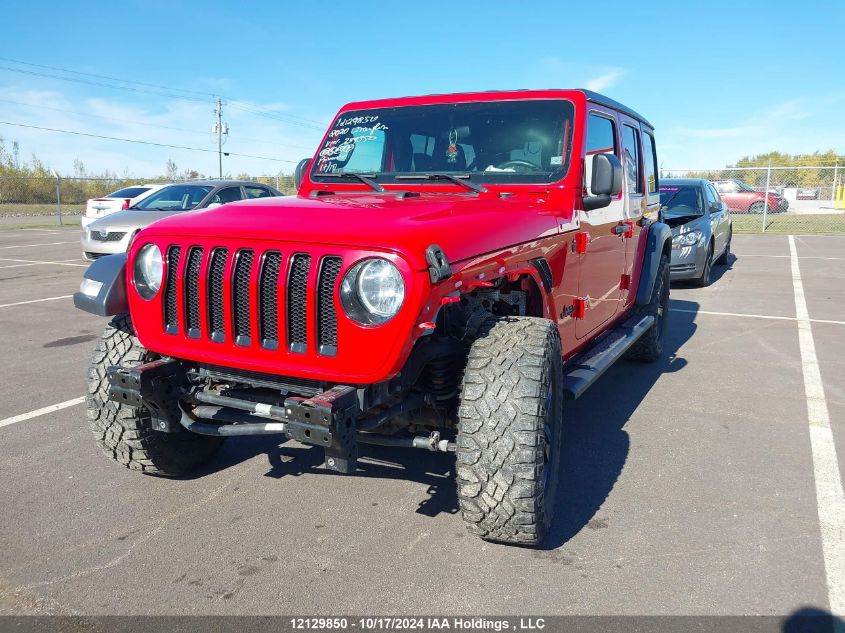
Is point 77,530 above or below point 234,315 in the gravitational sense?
below

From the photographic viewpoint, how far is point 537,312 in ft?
11.5

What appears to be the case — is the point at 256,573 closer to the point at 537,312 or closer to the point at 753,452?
the point at 537,312

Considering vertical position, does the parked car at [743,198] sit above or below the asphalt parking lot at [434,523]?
above

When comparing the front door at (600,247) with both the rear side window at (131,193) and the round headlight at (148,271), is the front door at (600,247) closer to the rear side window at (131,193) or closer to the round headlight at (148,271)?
the round headlight at (148,271)

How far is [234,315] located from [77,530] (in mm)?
1309

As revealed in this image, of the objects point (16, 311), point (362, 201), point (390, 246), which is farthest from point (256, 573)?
point (16, 311)

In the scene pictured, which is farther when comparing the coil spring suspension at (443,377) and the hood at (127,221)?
the hood at (127,221)

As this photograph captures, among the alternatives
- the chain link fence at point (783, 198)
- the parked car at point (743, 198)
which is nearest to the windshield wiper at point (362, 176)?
the chain link fence at point (783, 198)

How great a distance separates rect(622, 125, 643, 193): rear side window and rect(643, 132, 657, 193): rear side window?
0.97ft

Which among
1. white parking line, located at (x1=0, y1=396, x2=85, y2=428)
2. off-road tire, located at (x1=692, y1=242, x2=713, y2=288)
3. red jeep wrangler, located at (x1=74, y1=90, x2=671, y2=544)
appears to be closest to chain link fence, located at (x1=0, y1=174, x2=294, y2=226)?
off-road tire, located at (x1=692, y1=242, x2=713, y2=288)

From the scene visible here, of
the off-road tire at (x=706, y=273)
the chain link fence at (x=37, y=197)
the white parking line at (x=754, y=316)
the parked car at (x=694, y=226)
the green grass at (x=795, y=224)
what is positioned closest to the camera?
the white parking line at (x=754, y=316)

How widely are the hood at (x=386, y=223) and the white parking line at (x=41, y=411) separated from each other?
7.70ft

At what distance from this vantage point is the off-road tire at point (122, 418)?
3305mm

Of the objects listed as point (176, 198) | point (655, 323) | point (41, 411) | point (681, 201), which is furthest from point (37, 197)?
point (655, 323)
